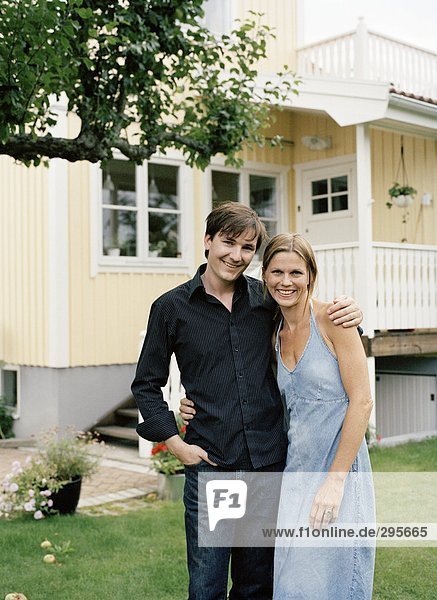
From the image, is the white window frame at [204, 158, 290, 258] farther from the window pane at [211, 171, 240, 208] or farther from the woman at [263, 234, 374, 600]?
the woman at [263, 234, 374, 600]

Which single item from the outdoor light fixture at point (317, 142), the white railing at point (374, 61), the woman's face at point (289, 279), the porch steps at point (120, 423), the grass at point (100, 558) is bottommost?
the grass at point (100, 558)

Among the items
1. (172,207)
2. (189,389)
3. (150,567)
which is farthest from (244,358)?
(172,207)

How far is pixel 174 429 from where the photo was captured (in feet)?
9.69

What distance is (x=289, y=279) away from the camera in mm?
2703

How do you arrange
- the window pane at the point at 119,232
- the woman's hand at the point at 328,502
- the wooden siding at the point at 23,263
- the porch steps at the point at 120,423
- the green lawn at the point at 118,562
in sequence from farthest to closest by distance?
the window pane at the point at 119,232 → the wooden siding at the point at 23,263 → the porch steps at the point at 120,423 → the green lawn at the point at 118,562 → the woman's hand at the point at 328,502

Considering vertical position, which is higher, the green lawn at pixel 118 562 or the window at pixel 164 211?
the window at pixel 164 211

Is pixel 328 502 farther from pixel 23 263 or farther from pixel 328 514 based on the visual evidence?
pixel 23 263

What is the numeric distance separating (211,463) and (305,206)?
30.2ft

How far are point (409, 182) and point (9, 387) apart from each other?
Answer: 6678 millimetres

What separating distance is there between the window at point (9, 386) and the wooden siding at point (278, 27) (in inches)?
221

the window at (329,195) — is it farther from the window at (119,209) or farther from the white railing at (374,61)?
the window at (119,209)

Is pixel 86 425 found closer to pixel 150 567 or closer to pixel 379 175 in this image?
pixel 150 567

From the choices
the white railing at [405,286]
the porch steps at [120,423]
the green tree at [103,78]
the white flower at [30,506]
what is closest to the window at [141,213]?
the porch steps at [120,423]

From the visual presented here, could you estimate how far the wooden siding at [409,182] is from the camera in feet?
37.3
